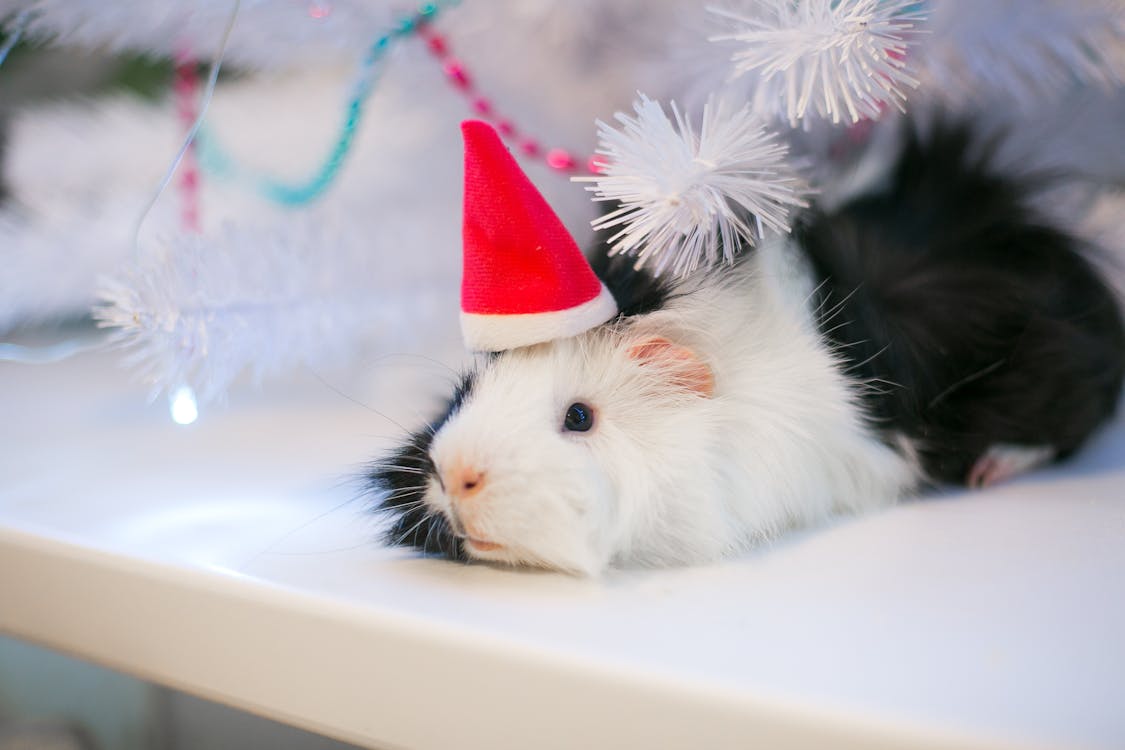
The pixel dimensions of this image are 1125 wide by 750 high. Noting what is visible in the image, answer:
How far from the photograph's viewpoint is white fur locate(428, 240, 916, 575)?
44 centimetres

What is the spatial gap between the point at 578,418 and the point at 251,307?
0.34m

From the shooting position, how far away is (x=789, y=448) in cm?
50

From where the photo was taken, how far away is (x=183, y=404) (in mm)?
650

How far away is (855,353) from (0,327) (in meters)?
0.82

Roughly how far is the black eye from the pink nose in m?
0.06

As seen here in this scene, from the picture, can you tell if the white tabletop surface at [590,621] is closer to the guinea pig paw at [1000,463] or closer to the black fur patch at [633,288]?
the guinea pig paw at [1000,463]

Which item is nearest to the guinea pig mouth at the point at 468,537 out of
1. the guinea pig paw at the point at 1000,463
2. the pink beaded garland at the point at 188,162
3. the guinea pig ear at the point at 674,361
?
the guinea pig ear at the point at 674,361

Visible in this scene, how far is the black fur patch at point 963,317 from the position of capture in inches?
22.0

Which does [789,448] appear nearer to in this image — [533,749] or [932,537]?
[932,537]

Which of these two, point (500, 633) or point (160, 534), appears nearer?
point (500, 633)

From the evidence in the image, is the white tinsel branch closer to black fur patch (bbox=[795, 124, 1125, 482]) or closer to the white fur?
the white fur

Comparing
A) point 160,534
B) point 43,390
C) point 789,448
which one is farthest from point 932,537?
point 43,390

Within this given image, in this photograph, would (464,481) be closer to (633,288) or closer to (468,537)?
(468,537)

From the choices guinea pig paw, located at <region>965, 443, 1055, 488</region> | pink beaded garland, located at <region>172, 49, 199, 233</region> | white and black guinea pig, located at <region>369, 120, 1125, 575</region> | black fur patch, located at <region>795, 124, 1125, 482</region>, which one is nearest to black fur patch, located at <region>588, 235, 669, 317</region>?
white and black guinea pig, located at <region>369, 120, 1125, 575</region>
